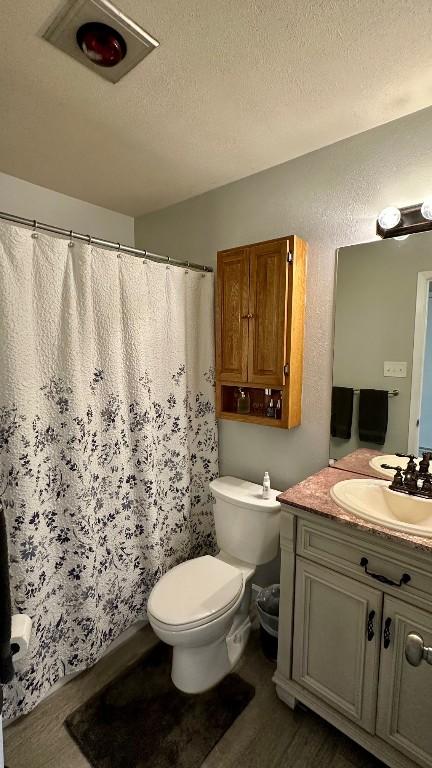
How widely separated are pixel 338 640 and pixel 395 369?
3.50ft

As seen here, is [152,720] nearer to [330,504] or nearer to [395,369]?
[330,504]

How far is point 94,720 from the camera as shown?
135cm

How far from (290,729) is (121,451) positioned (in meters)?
1.31

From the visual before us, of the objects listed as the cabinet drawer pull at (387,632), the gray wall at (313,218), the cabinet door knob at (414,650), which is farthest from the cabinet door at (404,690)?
the gray wall at (313,218)

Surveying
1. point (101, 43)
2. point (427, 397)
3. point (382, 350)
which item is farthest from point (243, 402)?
point (101, 43)

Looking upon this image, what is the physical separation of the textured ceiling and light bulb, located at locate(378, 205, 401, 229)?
14.6 inches

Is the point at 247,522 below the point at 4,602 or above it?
below

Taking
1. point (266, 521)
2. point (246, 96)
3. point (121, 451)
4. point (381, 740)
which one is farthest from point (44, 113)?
point (381, 740)

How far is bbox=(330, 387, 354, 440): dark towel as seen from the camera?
5.21ft

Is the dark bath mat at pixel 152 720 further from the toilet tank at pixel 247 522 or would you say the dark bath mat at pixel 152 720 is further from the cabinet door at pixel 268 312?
the cabinet door at pixel 268 312

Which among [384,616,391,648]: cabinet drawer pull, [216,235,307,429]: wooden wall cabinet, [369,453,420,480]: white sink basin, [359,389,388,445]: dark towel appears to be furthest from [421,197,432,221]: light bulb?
[384,616,391,648]: cabinet drawer pull

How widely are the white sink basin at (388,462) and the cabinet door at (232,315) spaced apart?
2.35ft

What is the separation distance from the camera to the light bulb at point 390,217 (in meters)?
1.35

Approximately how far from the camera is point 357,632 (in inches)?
45.8
